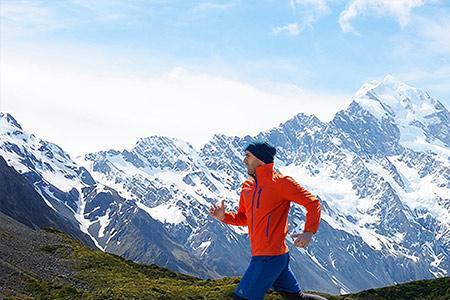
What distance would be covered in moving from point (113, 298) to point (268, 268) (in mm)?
23800

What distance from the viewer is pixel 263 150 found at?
12906 mm

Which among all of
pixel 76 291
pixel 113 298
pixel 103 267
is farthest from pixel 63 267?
pixel 113 298

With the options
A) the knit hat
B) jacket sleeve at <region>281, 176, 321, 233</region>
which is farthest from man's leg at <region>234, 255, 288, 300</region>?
Result: the knit hat

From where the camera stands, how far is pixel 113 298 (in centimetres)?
3459

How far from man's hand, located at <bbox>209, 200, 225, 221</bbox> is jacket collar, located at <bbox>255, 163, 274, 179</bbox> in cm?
144

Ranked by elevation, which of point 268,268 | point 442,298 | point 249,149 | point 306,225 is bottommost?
point 442,298

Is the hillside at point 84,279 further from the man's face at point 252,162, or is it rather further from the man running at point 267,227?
the man's face at point 252,162

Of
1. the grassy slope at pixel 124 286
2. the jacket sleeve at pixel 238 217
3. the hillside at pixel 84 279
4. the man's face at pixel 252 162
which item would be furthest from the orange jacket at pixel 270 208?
the grassy slope at pixel 124 286

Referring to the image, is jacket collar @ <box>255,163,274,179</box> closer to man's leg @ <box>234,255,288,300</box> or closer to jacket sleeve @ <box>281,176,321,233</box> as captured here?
jacket sleeve @ <box>281,176,321,233</box>

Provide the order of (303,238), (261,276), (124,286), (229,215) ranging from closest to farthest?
(303,238)
(261,276)
(229,215)
(124,286)

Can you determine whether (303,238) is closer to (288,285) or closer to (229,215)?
(288,285)

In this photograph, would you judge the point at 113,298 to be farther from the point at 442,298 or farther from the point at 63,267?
the point at 442,298

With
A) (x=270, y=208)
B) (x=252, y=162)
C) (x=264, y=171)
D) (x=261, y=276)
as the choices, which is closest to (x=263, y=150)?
(x=252, y=162)

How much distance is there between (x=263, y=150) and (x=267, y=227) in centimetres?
151
